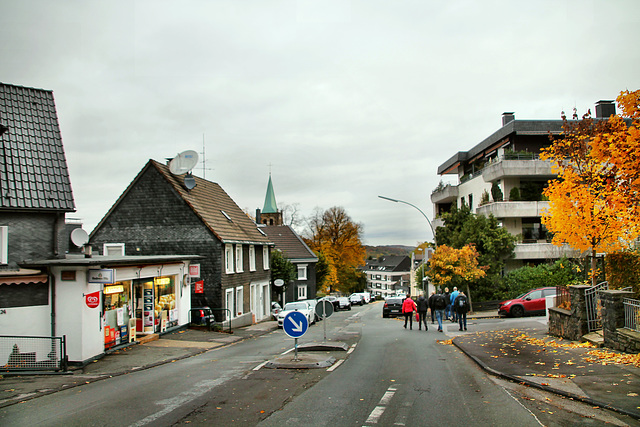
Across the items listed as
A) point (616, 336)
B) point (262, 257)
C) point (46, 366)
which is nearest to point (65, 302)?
point (46, 366)

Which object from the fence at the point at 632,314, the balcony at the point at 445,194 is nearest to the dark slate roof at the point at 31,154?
the fence at the point at 632,314

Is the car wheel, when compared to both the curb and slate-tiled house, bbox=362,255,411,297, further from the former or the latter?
slate-tiled house, bbox=362,255,411,297

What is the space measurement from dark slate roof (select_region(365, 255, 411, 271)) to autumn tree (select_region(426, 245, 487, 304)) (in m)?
113

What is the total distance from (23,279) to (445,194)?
38624 mm

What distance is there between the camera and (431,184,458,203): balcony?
46.1m

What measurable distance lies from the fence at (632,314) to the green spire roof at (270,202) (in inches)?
2863

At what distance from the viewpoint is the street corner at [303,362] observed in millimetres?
12375

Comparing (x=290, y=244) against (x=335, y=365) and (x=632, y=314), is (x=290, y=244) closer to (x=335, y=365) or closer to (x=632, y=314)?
(x=335, y=365)

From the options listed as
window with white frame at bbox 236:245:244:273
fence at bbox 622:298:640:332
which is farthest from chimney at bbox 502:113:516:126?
fence at bbox 622:298:640:332

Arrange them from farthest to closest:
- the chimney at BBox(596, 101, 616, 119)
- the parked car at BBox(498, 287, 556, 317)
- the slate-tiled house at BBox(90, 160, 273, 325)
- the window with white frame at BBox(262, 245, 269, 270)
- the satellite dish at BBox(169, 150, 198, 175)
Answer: the chimney at BBox(596, 101, 616, 119) < the window with white frame at BBox(262, 245, 269, 270) < the satellite dish at BBox(169, 150, 198, 175) < the slate-tiled house at BBox(90, 160, 273, 325) < the parked car at BBox(498, 287, 556, 317)

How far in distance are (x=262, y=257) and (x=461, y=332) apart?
17.9m

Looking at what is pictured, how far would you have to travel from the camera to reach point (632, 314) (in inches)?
464

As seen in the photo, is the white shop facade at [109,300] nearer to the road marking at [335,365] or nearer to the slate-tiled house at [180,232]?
the slate-tiled house at [180,232]

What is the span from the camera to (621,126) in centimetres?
1150
